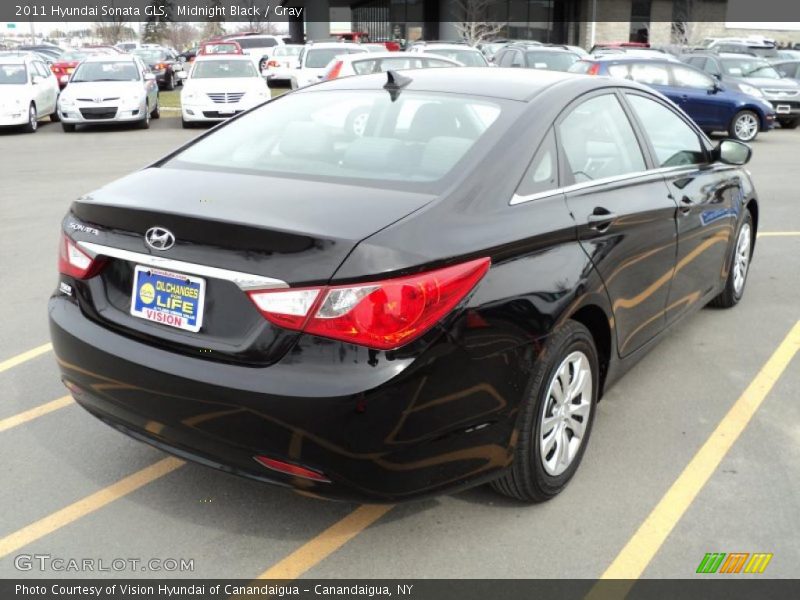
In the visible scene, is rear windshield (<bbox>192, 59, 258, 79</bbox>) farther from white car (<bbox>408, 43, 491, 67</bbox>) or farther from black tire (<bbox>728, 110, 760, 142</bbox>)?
black tire (<bbox>728, 110, 760, 142</bbox>)

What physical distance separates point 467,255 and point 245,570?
4.49 feet

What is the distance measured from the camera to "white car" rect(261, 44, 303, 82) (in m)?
30.0

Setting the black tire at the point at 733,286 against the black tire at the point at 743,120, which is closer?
the black tire at the point at 733,286

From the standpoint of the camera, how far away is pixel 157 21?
306 ft

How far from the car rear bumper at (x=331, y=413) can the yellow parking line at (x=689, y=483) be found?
0.58m

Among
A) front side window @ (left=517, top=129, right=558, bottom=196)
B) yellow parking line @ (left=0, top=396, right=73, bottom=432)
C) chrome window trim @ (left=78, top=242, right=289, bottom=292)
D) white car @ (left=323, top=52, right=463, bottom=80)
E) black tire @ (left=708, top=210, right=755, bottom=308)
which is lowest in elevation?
yellow parking line @ (left=0, top=396, right=73, bottom=432)

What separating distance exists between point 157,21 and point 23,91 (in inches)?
3243

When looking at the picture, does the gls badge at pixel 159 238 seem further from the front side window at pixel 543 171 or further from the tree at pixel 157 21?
the tree at pixel 157 21

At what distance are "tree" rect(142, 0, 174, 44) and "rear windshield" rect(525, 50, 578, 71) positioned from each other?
75995 millimetres

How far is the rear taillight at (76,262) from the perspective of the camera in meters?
3.12

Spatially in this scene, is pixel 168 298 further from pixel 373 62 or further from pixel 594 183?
pixel 373 62

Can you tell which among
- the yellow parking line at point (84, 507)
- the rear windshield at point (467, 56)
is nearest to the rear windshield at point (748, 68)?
the rear windshield at point (467, 56)

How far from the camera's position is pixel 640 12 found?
48500mm

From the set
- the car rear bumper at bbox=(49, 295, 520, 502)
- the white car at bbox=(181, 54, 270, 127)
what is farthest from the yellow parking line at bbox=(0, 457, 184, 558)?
the white car at bbox=(181, 54, 270, 127)
